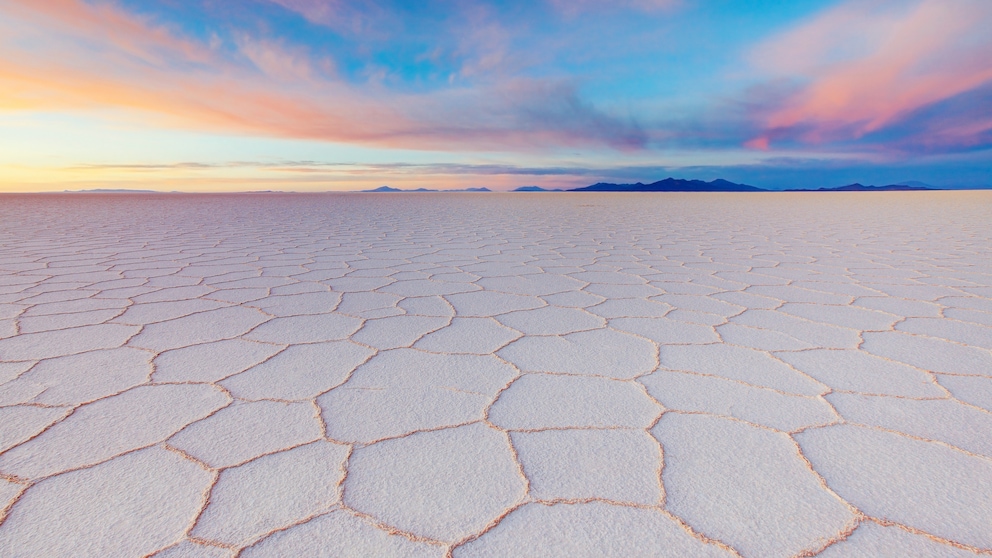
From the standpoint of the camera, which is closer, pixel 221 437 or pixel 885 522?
pixel 885 522

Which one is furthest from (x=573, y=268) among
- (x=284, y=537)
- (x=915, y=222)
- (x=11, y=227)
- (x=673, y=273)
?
(x=11, y=227)

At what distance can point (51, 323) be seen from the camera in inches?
69.3

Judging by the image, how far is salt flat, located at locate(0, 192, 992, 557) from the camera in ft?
2.50

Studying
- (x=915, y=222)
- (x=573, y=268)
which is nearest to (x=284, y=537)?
(x=573, y=268)

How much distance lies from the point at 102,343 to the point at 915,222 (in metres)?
7.41

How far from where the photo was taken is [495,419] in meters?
1.11

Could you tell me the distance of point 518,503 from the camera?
2.70ft

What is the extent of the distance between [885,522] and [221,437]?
108cm

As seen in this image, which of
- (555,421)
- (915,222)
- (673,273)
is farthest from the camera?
(915,222)

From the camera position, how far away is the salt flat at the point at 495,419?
2.50 feet

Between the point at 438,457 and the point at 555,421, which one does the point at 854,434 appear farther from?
the point at 438,457

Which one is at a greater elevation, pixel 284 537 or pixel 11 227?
pixel 284 537

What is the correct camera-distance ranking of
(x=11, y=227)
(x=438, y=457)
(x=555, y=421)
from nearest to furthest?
(x=438, y=457) → (x=555, y=421) → (x=11, y=227)

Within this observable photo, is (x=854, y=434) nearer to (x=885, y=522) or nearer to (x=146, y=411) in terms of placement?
(x=885, y=522)
